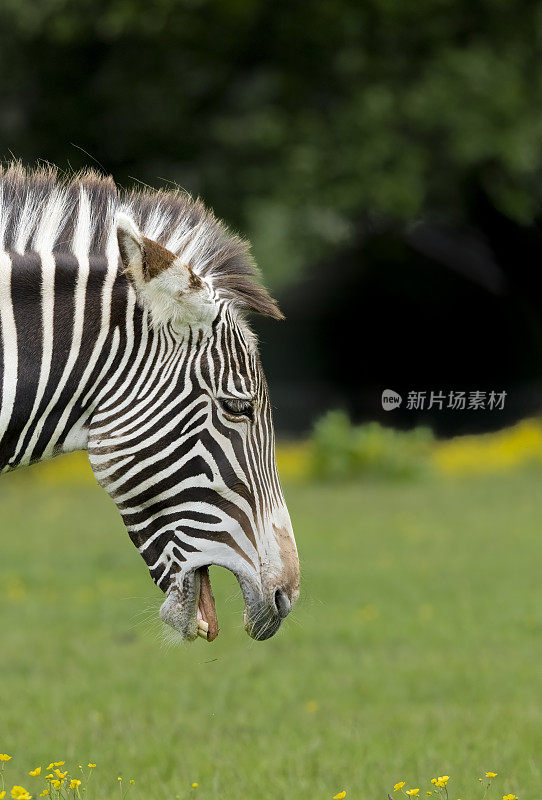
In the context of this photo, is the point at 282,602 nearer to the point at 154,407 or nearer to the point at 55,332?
the point at 154,407

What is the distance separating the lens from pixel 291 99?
18.2 metres

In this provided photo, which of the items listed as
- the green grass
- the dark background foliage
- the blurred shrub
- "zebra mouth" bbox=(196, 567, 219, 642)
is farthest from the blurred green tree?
"zebra mouth" bbox=(196, 567, 219, 642)

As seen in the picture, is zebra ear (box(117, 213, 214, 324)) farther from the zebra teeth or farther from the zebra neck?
the zebra teeth

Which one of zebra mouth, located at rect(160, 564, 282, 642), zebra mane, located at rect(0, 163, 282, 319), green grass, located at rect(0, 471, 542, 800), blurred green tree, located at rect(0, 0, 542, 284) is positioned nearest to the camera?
zebra mouth, located at rect(160, 564, 282, 642)

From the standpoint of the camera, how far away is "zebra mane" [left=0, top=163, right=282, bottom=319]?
3236mm

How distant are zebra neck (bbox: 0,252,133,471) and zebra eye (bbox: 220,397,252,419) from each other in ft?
1.16

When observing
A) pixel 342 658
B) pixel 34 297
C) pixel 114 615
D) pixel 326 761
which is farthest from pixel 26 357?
pixel 114 615

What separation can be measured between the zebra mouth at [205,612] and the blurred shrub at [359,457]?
14.3 m

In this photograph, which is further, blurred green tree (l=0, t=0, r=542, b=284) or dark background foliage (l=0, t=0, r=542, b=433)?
blurred green tree (l=0, t=0, r=542, b=284)

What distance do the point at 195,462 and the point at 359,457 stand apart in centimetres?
1457

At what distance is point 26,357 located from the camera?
3.16 m

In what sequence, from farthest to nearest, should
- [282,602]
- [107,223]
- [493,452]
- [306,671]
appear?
[493,452], [306,671], [107,223], [282,602]

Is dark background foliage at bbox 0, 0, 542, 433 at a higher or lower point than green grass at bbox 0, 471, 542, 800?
higher

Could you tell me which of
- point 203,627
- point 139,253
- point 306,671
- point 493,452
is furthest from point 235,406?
point 493,452
